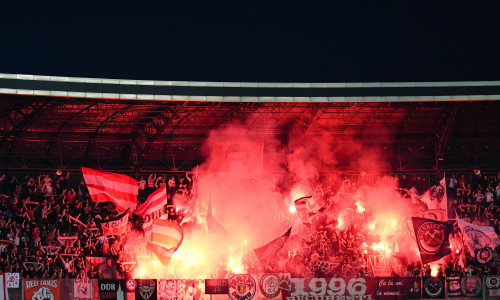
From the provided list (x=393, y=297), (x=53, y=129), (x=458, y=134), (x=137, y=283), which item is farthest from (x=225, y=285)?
(x=458, y=134)

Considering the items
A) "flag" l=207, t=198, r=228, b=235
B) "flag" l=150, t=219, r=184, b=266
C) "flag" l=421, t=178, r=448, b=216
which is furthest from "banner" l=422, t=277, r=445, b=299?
"flag" l=150, t=219, r=184, b=266

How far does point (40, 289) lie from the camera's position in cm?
1638

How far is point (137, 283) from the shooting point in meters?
16.7

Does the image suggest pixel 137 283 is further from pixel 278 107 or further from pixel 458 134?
pixel 458 134

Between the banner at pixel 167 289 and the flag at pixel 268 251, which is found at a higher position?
the flag at pixel 268 251

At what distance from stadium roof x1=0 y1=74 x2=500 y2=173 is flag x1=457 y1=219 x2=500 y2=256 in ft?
12.6

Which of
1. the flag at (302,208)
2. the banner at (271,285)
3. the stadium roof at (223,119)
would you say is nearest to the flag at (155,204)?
the stadium roof at (223,119)

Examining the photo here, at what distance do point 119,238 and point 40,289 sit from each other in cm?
641

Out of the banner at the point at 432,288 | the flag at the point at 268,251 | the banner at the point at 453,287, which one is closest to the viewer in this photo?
the banner at the point at 432,288

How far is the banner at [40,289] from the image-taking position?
16359mm

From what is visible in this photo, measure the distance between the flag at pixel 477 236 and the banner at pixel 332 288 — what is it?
4.85 meters

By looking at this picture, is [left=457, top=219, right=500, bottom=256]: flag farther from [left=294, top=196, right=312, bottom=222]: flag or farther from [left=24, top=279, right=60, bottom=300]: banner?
[left=24, top=279, right=60, bottom=300]: banner

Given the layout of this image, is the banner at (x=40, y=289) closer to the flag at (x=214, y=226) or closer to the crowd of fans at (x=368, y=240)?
the flag at (x=214, y=226)

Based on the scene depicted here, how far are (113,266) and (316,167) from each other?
8.32 metres
